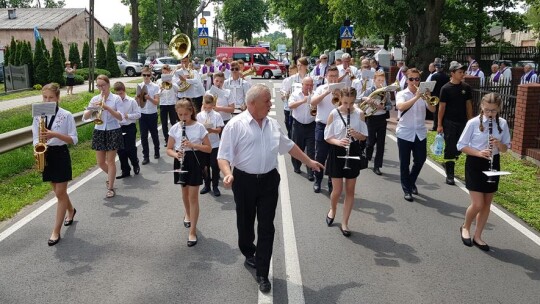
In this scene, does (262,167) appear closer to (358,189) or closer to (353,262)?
(353,262)

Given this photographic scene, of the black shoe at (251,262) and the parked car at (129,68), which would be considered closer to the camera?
the black shoe at (251,262)

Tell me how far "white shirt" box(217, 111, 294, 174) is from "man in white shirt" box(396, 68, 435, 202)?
3409 mm

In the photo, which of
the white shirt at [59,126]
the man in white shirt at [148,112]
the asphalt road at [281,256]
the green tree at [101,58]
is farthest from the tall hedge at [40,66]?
the white shirt at [59,126]

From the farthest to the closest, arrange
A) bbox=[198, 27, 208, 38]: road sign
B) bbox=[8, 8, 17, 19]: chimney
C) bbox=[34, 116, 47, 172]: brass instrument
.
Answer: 1. bbox=[8, 8, 17, 19]: chimney
2. bbox=[198, 27, 208, 38]: road sign
3. bbox=[34, 116, 47, 172]: brass instrument

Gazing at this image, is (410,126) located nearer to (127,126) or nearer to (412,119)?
(412,119)

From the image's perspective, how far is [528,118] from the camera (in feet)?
33.6

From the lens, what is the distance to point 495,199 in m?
7.65

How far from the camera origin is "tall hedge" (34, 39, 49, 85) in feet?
90.0

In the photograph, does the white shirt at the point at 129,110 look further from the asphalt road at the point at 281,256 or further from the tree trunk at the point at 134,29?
the tree trunk at the point at 134,29

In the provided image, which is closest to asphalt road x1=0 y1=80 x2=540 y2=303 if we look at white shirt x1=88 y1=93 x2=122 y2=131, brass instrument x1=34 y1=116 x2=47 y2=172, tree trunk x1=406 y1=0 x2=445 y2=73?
brass instrument x1=34 y1=116 x2=47 y2=172

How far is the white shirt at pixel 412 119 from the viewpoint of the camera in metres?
7.46

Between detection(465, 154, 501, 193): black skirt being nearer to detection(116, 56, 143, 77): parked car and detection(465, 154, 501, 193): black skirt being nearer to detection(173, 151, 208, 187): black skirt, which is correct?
detection(173, 151, 208, 187): black skirt

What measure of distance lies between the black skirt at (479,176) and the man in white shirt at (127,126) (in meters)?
5.21

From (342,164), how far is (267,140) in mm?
1762
